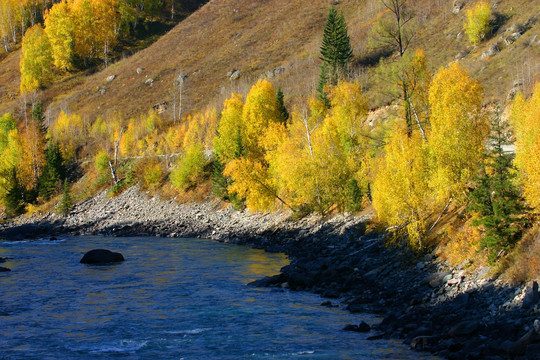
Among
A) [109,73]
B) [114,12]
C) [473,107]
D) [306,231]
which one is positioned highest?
[114,12]

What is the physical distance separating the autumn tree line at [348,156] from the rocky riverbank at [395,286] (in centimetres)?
164

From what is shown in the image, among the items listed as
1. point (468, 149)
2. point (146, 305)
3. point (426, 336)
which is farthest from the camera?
point (468, 149)

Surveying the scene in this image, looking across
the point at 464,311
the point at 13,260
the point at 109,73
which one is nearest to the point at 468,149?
the point at 464,311

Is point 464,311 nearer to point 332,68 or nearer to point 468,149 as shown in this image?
point 468,149

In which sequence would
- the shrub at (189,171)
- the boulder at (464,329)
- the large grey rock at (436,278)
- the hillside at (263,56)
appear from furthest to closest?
the hillside at (263,56) < the shrub at (189,171) < the large grey rock at (436,278) < the boulder at (464,329)

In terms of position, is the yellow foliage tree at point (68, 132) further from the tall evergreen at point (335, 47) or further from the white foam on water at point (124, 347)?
the white foam on water at point (124, 347)

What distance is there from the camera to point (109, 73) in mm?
127000

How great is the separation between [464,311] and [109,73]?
4960 inches

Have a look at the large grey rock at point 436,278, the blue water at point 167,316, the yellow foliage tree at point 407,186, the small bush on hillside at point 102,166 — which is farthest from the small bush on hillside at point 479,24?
the large grey rock at point 436,278

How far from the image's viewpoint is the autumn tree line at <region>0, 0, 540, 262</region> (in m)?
20.9

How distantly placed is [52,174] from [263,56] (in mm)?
56177

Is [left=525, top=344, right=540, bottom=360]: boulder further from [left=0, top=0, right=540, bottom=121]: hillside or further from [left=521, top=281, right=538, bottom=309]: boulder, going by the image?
[left=0, top=0, right=540, bottom=121]: hillside

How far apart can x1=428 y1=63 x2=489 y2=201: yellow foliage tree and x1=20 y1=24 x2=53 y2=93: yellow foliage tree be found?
123 metres

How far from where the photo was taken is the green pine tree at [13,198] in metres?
65.9
